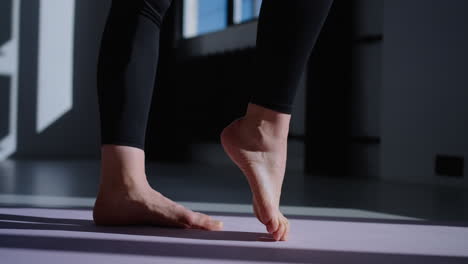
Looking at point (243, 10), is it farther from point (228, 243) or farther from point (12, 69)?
point (228, 243)

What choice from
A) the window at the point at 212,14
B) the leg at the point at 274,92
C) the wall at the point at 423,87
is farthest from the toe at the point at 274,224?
the window at the point at 212,14

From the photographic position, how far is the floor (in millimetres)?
837

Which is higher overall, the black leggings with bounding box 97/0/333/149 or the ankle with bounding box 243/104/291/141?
the black leggings with bounding box 97/0/333/149

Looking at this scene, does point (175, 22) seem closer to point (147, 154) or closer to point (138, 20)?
point (147, 154)

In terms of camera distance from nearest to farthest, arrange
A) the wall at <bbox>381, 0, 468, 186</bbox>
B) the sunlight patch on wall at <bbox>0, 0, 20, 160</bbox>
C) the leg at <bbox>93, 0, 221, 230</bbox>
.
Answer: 1. the leg at <bbox>93, 0, 221, 230</bbox>
2. the wall at <bbox>381, 0, 468, 186</bbox>
3. the sunlight patch on wall at <bbox>0, 0, 20, 160</bbox>

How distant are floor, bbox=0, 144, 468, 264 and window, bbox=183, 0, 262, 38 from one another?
107 inches

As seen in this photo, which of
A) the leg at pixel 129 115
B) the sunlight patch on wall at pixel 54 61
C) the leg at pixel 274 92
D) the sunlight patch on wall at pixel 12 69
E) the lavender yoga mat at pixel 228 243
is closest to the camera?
the lavender yoga mat at pixel 228 243

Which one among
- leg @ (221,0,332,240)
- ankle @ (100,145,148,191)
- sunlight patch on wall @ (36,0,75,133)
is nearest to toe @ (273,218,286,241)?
leg @ (221,0,332,240)

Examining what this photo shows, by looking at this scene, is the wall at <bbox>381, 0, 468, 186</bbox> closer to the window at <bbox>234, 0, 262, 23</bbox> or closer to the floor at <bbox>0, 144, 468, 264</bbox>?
the floor at <bbox>0, 144, 468, 264</bbox>

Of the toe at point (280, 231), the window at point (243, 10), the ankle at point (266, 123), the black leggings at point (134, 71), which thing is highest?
the window at point (243, 10)

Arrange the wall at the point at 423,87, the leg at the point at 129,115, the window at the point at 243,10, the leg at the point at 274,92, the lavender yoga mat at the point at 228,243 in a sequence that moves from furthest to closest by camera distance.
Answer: the window at the point at 243,10 → the wall at the point at 423,87 → the leg at the point at 129,115 → the leg at the point at 274,92 → the lavender yoga mat at the point at 228,243

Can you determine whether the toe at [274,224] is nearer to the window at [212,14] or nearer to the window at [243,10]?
the window at [212,14]

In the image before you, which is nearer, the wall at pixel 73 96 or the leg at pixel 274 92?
the leg at pixel 274 92

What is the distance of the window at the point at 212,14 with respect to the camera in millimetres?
4523
